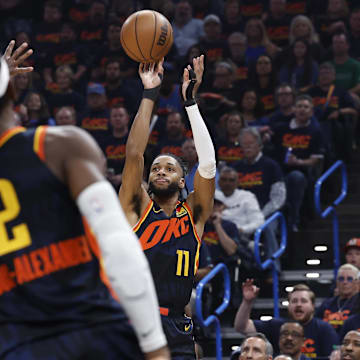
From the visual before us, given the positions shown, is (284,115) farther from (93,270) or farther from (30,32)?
(93,270)

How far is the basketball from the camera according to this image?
5.45 meters

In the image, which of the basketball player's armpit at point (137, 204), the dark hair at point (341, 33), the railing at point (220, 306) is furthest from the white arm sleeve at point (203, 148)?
the dark hair at point (341, 33)

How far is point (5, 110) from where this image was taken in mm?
2674

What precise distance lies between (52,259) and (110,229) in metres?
0.24

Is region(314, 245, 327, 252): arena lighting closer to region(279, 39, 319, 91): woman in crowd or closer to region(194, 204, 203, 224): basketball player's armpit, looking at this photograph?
region(279, 39, 319, 91): woman in crowd

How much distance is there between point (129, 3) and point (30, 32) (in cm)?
162

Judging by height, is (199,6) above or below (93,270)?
above

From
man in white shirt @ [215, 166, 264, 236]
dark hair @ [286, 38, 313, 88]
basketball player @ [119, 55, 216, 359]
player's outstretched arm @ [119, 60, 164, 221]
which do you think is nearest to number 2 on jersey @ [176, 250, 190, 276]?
basketball player @ [119, 55, 216, 359]

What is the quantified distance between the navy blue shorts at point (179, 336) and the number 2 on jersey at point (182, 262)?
0.84ft

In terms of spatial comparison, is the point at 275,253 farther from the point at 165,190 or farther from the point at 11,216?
the point at 11,216

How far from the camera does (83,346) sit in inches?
101

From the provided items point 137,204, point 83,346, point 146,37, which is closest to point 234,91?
point 146,37

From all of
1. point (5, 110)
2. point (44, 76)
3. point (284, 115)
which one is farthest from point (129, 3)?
point (5, 110)

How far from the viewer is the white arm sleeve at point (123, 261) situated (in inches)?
96.5
